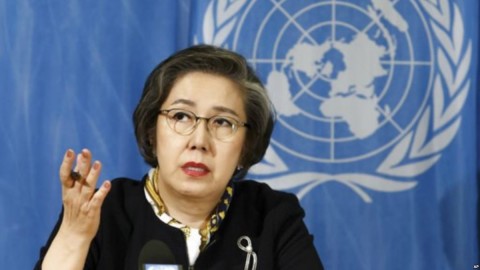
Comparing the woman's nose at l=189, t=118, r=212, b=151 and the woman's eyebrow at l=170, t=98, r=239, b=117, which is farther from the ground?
the woman's eyebrow at l=170, t=98, r=239, b=117

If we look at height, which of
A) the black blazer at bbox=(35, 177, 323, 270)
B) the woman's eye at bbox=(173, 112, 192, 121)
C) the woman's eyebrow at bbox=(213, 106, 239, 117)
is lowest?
the black blazer at bbox=(35, 177, 323, 270)

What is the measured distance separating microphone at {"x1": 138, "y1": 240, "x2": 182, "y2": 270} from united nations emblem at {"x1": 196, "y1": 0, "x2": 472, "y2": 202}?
34.0 inches

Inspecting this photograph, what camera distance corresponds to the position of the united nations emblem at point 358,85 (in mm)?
2387

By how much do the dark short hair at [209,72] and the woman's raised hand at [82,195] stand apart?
0.38 m

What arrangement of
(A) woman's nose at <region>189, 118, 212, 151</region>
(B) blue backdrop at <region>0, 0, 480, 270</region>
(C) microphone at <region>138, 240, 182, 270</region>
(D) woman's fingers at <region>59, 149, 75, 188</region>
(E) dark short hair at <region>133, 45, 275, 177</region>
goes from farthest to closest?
(B) blue backdrop at <region>0, 0, 480, 270</region>
(E) dark short hair at <region>133, 45, 275, 177</region>
(A) woman's nose at <region>189, 118, 212, 151</region>
(C) microphone at <region>138, 240, 182, 270</region>
(D) woman's fingers at <region>59, 149, 75, 188</region>

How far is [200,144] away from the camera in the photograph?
1.72m

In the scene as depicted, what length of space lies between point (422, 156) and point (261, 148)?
0.73m

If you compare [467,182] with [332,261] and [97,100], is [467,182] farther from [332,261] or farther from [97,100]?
[97,100]

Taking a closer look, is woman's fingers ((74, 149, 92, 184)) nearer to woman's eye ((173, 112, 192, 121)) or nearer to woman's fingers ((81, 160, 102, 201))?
woman's fingers ((81, 160, 102, 201))

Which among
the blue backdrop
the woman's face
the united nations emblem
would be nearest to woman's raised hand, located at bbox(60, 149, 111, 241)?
the woman's face

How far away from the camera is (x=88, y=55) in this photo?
7.70ft

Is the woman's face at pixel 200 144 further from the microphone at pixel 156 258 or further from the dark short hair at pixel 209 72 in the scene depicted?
the microphone at pixel 156 258

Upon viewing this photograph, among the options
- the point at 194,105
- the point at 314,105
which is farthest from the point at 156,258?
the point at 314,105

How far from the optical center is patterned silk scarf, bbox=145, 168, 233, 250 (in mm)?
1814
